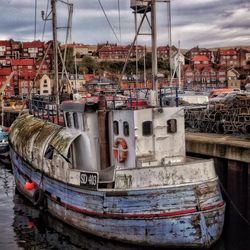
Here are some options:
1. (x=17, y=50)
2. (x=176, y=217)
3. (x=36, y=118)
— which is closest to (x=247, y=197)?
(x=176, y=217)

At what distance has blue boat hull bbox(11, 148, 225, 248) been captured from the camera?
1514cm

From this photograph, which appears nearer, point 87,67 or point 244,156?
point 244,156

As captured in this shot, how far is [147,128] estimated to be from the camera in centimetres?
1666

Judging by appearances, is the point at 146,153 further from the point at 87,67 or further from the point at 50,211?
the point at 87,67

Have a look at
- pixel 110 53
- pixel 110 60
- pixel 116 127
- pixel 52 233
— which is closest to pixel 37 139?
pixel 52 233

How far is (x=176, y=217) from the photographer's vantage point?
15094mm

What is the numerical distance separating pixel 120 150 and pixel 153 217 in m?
2.91

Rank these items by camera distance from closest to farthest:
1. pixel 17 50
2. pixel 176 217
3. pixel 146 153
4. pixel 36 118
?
pixel 176 217 < pixel 146 153 < pixel 36 118 < pixel 17 50

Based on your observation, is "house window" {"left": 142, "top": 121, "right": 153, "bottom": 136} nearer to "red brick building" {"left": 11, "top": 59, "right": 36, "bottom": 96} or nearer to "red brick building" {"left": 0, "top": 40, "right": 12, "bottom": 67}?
"red brick building" {"left": 11, "top": 59, "right": 36, "bottom": 96}

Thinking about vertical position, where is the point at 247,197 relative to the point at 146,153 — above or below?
below

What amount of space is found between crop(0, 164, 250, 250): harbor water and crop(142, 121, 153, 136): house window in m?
3.94

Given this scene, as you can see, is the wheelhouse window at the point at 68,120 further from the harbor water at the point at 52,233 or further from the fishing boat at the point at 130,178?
the harbor water at the point at 52,233

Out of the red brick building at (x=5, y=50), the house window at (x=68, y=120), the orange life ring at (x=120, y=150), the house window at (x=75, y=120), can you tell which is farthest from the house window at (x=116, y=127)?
the red brick building at (x=5, y=50)

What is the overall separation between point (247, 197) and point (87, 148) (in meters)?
6.35
